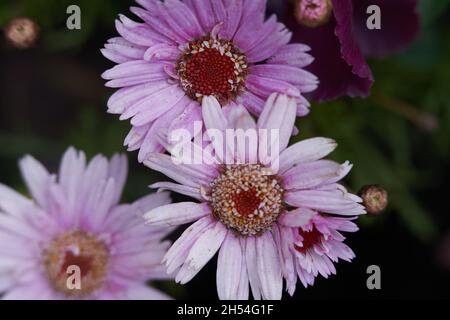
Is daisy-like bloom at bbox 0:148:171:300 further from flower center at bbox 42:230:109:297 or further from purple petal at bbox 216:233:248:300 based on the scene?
purple petal at bbox 216:233:248:300

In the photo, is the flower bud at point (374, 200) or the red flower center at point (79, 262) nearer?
the flower bud at point (374, 200)

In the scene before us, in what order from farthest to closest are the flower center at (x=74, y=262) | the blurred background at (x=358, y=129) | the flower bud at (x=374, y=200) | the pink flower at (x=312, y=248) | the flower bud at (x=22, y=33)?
the blurred background at (x=358, y=129)
the flower center at (x=74, y=262)
the flower bud at (x=22, y=33)
the flower bud at (x=374, y=200)
the pink flower at (x=312, y=248)

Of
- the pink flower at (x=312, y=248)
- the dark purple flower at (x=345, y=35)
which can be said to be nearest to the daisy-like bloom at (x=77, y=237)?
the pink flower at (x=312, y=248)

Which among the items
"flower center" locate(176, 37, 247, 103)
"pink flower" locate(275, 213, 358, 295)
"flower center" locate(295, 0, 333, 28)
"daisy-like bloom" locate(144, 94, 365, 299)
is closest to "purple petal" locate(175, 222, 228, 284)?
"daisy-like bloom" locate(144, 94, 365, 299)

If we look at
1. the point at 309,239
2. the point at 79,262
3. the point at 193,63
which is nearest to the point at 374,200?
the point at 309,239

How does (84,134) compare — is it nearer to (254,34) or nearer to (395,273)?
(254,34)

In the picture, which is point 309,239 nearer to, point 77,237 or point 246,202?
point 246,202

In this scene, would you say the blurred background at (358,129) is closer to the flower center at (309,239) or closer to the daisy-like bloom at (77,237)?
the daisy-like bloom at (77,237)
